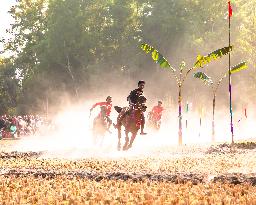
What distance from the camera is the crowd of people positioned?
147 feet

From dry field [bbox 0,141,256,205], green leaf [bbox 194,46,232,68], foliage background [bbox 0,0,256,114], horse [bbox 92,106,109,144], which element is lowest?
dry field [bbox 0,141,256,205]

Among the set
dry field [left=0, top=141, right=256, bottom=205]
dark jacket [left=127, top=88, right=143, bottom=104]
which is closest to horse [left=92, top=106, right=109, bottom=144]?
dark jacket [left=127, top=88, right=143, bottom=104]

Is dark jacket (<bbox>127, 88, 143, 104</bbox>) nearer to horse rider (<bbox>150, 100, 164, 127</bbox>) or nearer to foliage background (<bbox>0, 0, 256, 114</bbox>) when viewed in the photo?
horse rider (<bbox>150, 100, 164, 127</bbox>)

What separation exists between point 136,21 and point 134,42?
3.86 meters

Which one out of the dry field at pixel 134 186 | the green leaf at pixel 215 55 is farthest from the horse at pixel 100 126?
the dry field at pixel 134 186

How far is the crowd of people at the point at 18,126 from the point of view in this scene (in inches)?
1761

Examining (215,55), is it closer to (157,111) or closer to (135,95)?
(135,95)

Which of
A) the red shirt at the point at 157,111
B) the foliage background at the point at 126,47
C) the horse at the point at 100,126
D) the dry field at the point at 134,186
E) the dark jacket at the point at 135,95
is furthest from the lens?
the foliage background at the point at 126,47

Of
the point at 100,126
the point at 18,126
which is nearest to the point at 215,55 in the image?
the point at 100,126

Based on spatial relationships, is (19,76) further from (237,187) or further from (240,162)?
(237,187)

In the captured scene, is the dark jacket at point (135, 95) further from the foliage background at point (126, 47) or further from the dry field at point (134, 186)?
the foliage background at point (126, 47)

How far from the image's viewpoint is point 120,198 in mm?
8352

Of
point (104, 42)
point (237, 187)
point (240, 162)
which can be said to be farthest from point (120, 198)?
point (104, 42)

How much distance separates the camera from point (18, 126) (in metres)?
45.8
